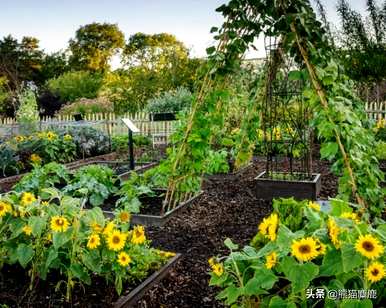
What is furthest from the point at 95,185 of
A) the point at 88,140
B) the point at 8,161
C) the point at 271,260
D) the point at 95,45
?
the point at 95,45

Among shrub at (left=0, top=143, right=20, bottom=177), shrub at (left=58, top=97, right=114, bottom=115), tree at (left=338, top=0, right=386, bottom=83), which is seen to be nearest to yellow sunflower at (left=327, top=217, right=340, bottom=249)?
shrub at (left=0, top=143, right=20, bottom=177)

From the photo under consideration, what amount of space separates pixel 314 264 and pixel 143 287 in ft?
4.23

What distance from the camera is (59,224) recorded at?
6.63ft

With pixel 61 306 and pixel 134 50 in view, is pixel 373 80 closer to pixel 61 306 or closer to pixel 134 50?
pixel 61 306

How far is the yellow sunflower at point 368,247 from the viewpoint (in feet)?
4.20

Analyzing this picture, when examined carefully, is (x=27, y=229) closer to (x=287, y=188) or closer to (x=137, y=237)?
(x=137, y=237)

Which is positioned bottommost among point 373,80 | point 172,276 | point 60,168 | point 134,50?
point 172,276

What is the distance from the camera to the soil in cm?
225

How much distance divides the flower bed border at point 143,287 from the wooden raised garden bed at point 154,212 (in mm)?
1089

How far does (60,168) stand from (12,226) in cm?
320

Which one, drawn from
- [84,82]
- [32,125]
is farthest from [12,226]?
[84,82]

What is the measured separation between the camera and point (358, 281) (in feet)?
4.92

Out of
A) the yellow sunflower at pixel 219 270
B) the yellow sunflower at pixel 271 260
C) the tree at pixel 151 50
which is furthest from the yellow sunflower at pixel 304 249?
the tree at pixel 151 50

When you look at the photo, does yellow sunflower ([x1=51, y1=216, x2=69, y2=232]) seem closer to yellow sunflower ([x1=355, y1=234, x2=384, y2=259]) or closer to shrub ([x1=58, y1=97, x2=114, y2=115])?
yellow sunflower ([x1=355, y1=234, x2=384, y2=259])
